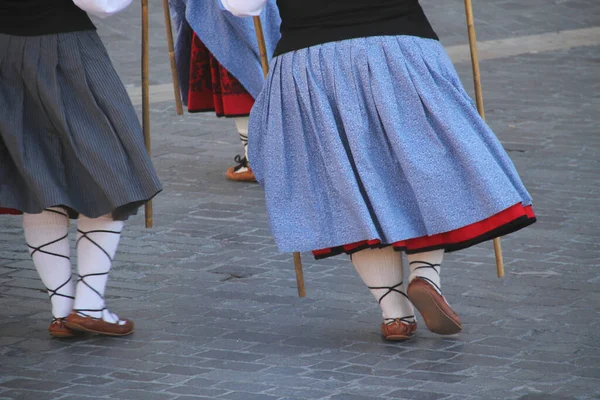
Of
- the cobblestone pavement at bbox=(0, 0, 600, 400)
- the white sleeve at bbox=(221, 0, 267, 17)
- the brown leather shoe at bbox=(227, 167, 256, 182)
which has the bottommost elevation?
the brown leather shoe at bbox=(227, 167, 256, 182)

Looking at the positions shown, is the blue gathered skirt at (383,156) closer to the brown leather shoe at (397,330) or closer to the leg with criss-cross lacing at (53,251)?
the brown leather shoe at (397,330)

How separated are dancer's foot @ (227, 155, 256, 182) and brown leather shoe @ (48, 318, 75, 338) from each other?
280 cm

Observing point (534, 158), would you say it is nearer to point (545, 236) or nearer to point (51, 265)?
point (545, 236)

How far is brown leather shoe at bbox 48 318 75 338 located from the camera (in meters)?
4.66

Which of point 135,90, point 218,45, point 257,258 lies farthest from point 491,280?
point 135,90

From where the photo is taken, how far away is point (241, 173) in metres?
7.38

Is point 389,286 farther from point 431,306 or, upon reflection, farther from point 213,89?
point 213,89

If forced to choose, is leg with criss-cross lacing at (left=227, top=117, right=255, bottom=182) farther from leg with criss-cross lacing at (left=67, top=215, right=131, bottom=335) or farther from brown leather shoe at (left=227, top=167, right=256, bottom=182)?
leg with criss-cross lacing at (left=67, top=215, right=131, bottom=335)

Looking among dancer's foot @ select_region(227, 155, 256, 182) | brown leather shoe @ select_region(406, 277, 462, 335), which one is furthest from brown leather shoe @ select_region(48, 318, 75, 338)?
dancer's foot @ select_region(227, 155, 256, 182)

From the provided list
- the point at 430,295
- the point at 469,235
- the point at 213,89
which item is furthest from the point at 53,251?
the point at 213,89

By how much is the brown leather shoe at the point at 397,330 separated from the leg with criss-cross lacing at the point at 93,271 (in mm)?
1052

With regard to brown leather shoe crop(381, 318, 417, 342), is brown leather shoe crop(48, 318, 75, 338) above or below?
below

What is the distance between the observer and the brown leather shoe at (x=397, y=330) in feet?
14.8

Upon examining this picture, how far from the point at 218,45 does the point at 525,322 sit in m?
2.96
